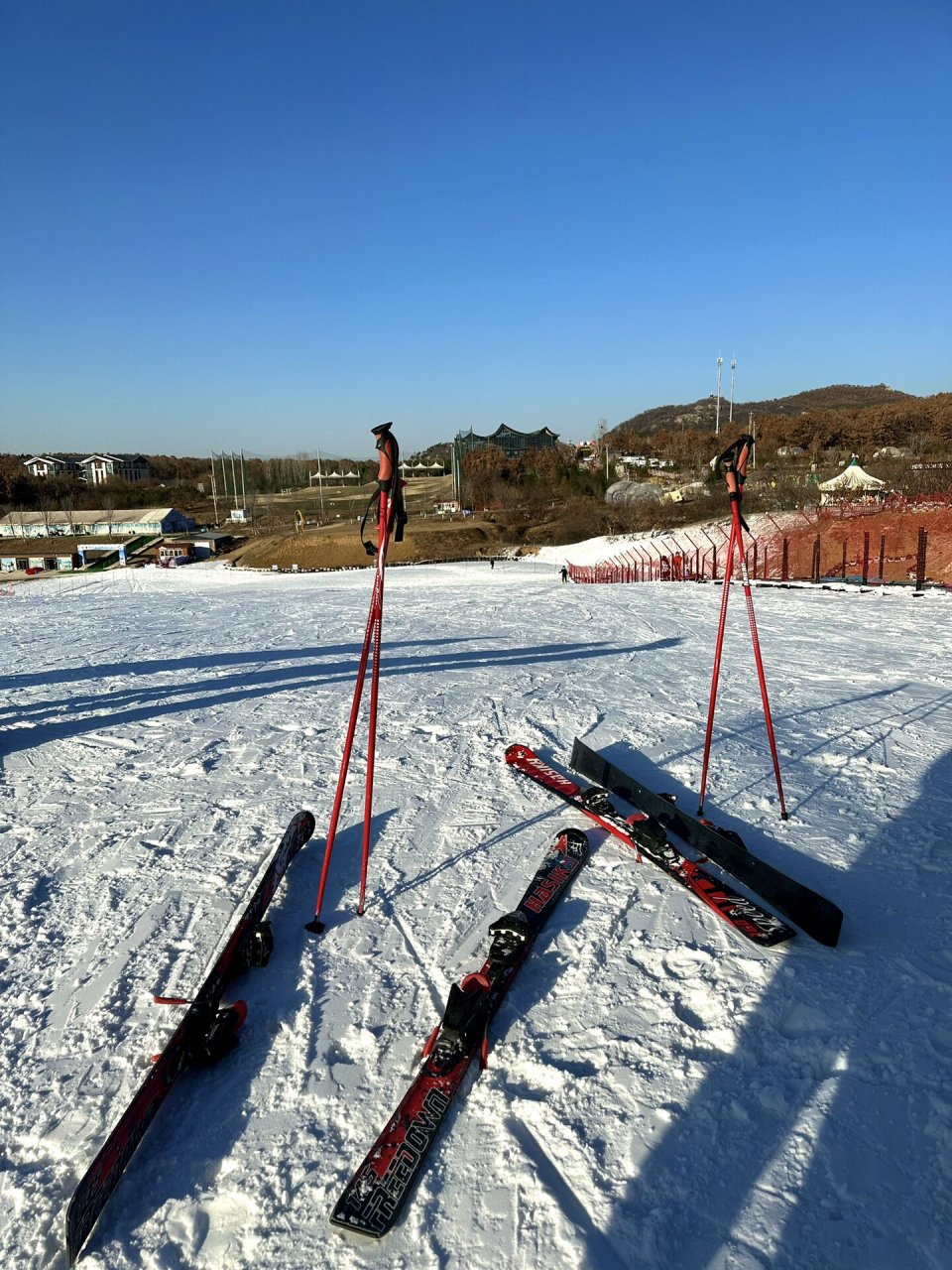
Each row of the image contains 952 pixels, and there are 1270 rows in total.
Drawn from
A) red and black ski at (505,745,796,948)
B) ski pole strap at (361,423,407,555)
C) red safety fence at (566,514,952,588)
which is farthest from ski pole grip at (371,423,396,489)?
red safety fence at (566,514,952,588)

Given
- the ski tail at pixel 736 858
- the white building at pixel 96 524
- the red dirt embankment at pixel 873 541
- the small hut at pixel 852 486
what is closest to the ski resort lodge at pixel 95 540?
the white building at pixel 96 524

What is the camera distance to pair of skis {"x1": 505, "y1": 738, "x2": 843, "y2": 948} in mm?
3504

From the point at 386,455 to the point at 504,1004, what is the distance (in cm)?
264

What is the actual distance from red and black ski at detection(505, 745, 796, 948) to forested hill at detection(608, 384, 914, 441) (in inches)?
3864

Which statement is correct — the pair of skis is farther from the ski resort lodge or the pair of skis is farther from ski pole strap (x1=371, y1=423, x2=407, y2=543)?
the ski resort lodge

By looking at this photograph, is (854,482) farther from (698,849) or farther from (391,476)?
(391,476)

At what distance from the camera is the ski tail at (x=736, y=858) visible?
3.47m

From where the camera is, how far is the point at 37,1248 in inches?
85.9

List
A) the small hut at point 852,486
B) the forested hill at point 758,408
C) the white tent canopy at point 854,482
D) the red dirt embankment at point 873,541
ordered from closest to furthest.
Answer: the red dirt embankment at point 873,541, the small hut at point 852,486, the white tent canopy at point 854,482, the forested hill at point 758,408

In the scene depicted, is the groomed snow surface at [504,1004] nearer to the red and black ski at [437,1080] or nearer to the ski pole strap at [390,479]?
the red and black ski at [437,1080]

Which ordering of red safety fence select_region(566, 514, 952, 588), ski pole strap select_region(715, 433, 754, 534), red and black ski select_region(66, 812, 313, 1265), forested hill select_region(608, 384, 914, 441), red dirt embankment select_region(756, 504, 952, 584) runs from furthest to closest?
forested hill select_region(608, 384, 914, 441), red dirt embankment select_region(756, 504, 952, 584), red safety fence select_region(566, 514, 952, 588), ski pole strap select_region(715, 433, 754, 534), red and black ski select_region(66, 812, 313, 1265)

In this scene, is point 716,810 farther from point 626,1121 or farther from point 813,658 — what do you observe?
point 813,658

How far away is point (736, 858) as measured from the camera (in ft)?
13.2

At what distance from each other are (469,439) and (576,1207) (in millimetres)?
82157
